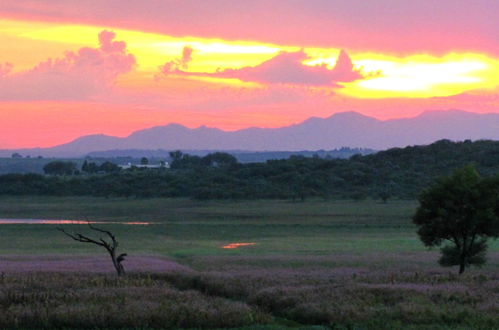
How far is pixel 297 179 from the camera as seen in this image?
6412 inches

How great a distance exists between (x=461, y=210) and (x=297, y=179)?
398 ft

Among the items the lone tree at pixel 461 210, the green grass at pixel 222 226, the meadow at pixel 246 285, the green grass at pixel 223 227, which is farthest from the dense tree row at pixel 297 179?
the lone tree at pixel 461 210

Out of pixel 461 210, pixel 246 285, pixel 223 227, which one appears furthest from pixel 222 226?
pixel 246 285

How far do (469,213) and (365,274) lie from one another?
8582mm

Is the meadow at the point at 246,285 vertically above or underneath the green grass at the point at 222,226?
above

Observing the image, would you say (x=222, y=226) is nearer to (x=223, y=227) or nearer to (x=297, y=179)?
(x=223, y=227)

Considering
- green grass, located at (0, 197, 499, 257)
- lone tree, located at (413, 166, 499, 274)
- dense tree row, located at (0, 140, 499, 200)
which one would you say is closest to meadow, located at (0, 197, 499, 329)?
green grass, located at (0, 197, 499, 257)

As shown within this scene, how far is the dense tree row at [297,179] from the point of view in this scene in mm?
148125

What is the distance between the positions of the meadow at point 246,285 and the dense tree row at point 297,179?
243ft

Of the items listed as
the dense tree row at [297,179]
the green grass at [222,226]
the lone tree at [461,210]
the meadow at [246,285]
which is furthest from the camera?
the dense tree row at [297,179]

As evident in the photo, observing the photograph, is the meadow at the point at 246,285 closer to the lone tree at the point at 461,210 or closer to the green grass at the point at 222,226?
the green grass at the point at 222,226

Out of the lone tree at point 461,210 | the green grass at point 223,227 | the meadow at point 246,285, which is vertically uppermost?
the lone tree at point 461,210

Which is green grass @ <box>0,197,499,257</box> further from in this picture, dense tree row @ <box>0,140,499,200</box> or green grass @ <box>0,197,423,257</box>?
dense tree row @ <box>0,140,499,200</box>

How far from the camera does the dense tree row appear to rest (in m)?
148
